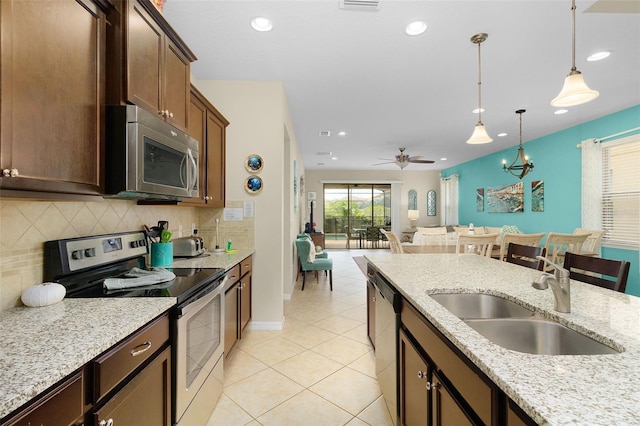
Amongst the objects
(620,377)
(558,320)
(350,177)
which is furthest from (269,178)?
(350,177)

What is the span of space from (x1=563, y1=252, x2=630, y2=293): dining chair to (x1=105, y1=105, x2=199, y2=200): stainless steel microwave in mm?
2278

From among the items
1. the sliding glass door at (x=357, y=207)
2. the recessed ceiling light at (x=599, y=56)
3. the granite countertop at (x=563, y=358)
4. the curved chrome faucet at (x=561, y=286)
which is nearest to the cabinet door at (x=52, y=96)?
the granite countertop at (x=563, y=358)

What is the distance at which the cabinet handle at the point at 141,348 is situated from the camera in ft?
3.34

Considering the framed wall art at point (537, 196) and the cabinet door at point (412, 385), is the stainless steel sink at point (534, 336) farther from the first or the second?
the framed wall art at point (537, 196)

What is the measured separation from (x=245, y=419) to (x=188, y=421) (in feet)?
1.45

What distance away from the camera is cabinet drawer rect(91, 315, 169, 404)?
2.80ft

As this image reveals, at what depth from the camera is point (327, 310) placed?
3.66m

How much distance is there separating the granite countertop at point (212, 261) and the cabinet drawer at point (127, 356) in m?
0.85

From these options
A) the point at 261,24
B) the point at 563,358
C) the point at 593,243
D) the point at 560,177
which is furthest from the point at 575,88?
the point at 560,177

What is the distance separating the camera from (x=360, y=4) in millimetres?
1915

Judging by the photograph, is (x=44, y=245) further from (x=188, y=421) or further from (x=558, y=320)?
(x=558, y=320)

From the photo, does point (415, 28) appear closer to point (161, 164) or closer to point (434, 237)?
point (161, 164)

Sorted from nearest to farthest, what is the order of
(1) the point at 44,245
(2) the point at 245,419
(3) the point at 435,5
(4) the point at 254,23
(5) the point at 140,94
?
1. (1) the point at 44,245
2. (5) the point at 140,94
3. (2) the point at 245,419
4. (3) the point at 435,5
5. (4) the point at 254,23

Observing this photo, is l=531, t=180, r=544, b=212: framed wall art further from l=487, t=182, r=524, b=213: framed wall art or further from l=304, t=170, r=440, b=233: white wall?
l=304, t=170, r=440, b=233: white wall
